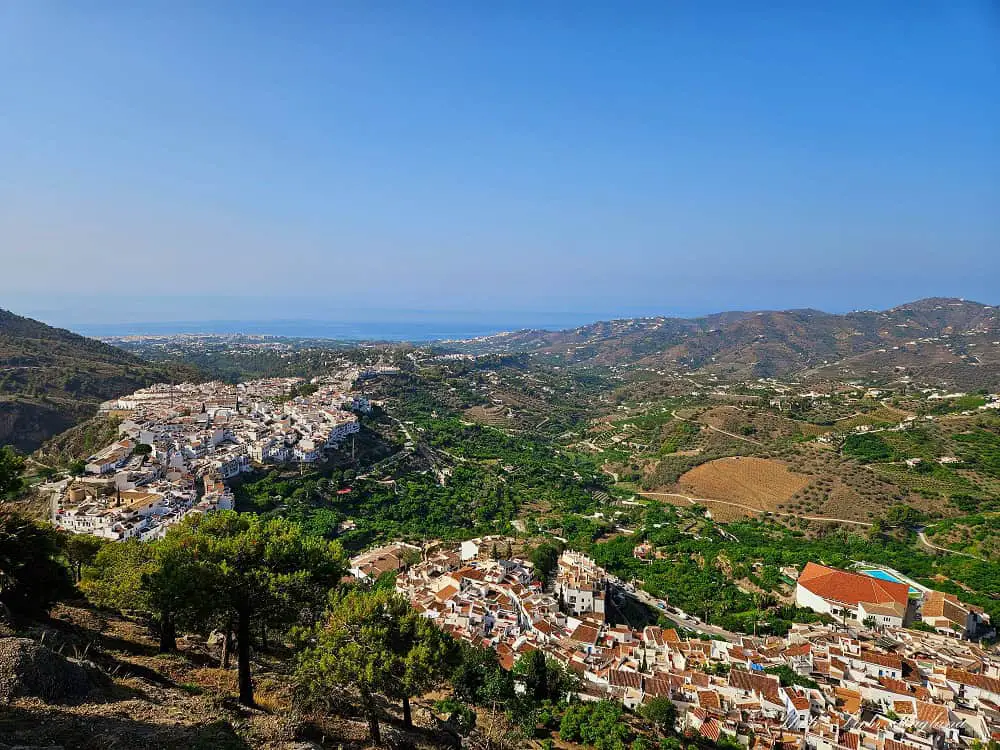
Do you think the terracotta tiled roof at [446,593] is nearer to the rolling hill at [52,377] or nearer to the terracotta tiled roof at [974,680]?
the terracotta tiled roof at [974,680]

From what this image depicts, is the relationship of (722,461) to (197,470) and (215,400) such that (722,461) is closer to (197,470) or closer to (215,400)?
(197,470)

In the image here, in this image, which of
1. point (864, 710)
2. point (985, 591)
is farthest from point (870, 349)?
point (864, 710)

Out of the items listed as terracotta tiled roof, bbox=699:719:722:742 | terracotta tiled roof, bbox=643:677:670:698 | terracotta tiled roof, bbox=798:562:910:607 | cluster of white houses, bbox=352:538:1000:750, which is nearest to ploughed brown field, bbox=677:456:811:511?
terracotta tiled roof, bbox=798:562:910:607


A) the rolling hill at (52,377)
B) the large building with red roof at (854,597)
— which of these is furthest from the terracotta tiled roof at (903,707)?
the rolling hill at (52,377)

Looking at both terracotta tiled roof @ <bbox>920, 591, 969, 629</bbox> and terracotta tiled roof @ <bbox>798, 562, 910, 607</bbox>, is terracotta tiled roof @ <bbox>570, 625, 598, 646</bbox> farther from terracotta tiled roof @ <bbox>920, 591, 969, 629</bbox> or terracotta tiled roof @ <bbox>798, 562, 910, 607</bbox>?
terracotta tiled roof @ <bbox>920, 591, 969, 629</bbox>

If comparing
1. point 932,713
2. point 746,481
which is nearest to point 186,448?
point 932,713

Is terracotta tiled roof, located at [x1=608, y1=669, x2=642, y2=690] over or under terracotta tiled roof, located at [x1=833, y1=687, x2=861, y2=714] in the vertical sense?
over

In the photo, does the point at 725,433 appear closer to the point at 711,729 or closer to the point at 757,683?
the point at 757,683

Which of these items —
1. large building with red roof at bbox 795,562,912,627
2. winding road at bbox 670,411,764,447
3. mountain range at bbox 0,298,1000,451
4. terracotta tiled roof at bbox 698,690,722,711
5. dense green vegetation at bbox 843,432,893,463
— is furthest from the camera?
mountain range at bbox 0,298,1000,451
